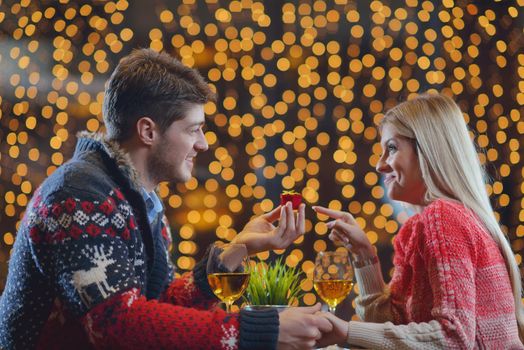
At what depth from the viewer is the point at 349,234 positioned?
1.77 meters

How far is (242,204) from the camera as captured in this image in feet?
8.96

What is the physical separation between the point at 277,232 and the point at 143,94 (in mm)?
477

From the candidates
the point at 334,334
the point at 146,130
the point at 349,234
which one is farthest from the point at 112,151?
the point at 349,234

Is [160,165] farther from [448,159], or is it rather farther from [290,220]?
[448,159]

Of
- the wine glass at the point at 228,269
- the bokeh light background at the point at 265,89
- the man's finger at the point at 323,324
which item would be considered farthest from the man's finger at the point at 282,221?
the bokeh light background at the point at 265,89

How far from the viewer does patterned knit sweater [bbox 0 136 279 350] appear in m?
1.12

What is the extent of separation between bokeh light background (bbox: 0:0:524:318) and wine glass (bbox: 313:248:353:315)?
113 cm

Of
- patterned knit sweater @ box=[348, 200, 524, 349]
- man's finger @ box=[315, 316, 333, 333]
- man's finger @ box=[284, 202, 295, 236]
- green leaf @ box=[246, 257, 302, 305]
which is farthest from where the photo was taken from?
green leaf @ box=[246, 257, 302, 305]

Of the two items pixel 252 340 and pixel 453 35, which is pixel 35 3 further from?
pixel 252 340

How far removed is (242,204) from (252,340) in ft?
5.26

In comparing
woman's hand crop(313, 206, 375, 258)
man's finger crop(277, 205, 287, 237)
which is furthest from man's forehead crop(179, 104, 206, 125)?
woman's hand crop(313, 206, 375, 258)

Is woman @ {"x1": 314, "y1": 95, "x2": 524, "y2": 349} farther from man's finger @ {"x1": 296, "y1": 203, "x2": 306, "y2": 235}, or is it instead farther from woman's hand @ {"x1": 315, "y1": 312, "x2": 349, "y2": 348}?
man's finger @ {"x1": 296, "y1": 203, "x2": 306, "y2": 235}

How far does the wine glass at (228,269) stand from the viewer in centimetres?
139

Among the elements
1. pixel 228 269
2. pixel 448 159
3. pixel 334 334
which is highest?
pixel 448 159
